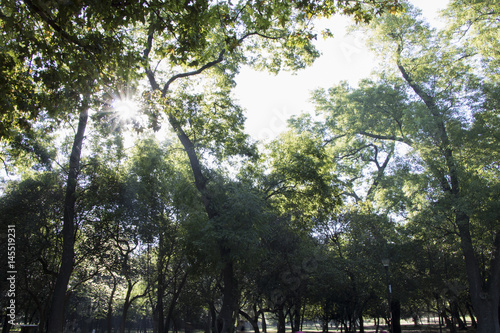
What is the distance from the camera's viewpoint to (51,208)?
637 inches

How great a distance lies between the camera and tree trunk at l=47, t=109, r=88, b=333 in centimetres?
1207

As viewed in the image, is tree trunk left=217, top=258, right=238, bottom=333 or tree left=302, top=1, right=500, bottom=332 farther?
tree left=302, top=1, right=500, bottom=332

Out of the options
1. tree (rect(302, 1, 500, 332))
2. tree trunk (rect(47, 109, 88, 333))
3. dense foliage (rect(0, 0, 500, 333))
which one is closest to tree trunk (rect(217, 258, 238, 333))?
dense foliage (rect(0, 0, 500, 333))

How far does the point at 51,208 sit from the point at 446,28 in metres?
22.3

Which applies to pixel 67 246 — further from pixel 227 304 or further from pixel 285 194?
pixel 285 194

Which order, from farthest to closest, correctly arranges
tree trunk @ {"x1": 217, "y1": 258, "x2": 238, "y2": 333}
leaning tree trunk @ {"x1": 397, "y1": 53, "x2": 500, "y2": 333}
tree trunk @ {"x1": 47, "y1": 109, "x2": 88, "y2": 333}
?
1. leaning tree trunk @ {"x1": 397, "y1": 53, "x2": 500, "y2": 333}
2. tree trunk @ {"x1": 47, "y1": 109, "x2": 88, "y2": 333}
3. tree trunk @ {"x1": 217, "y1": 258, "x2": 238, "y2": 333}

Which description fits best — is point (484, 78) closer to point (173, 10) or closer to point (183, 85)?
point (183, 85)

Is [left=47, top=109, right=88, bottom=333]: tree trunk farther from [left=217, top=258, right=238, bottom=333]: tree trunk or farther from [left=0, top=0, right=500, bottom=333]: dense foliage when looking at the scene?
[left=217, top=258, right=238, bottom=333]: tree trunk

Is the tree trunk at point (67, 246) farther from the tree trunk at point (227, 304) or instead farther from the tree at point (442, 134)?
the tree at point (442, 134)

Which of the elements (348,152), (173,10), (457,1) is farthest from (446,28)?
(173,10)

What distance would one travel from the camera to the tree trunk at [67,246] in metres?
12.1

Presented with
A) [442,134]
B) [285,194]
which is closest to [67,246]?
[285,194]

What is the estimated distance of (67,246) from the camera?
13.1 meters

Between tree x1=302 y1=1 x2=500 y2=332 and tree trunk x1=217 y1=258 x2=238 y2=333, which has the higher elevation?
tree x1=302 y1=1 x2=500 y2=332
